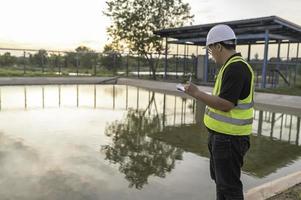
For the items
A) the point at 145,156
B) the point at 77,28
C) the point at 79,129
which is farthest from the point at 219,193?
the point at 77,28

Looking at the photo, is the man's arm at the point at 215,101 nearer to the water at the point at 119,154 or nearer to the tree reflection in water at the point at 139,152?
the water at the point at 119,154

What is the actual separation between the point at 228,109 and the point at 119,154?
372 centimetres

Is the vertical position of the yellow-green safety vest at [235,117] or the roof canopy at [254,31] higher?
the roof canopy at [254,31]

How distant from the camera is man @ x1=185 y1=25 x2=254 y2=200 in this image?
2039 millimetres

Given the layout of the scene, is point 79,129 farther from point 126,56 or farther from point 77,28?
point 77,28

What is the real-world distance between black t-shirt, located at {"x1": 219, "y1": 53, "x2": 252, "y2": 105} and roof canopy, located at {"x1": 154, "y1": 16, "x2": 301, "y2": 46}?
13.2 m

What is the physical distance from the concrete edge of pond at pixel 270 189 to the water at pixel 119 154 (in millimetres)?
562

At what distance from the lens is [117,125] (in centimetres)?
804

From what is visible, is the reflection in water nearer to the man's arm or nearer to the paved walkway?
the man's arm

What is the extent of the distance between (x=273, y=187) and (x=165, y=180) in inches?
55.8

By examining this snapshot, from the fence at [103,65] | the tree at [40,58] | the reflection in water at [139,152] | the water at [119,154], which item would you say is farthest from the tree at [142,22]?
the reflection in water at [139,152]

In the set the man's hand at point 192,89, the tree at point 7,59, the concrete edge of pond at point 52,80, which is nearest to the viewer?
the man's hand at point 192,89

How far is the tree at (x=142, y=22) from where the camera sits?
2436 cm

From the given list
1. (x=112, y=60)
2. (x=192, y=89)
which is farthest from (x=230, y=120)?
(x=112, y=60)
